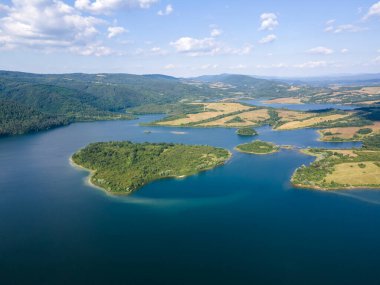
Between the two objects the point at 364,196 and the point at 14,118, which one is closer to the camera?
the point at 364,196

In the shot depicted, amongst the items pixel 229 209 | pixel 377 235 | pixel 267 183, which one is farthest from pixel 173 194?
pixel 377 235

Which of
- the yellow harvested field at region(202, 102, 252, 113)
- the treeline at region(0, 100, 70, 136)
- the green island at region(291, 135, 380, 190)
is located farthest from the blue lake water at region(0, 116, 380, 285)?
the yellow harvested field at region(202, 102, 252, 113)

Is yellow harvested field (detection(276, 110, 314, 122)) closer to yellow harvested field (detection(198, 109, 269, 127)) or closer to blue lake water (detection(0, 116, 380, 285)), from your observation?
yellow harvested field (detection(198, 109, 269, 127))

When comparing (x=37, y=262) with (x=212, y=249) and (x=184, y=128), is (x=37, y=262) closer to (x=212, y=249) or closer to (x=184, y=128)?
(x=212, y=249)

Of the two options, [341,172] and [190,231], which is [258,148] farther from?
[190,231]

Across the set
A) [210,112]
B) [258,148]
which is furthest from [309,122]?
[258,148]
